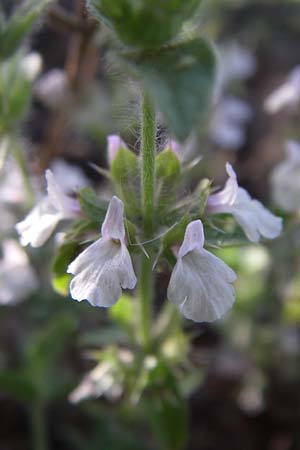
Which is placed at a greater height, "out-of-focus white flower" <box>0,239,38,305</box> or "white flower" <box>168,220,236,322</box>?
"white flower" <box>168,220,236,322</box>

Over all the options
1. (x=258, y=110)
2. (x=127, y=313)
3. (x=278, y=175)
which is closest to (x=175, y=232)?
(x=127, y=313)

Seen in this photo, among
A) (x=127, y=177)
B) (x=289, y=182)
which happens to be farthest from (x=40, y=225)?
(x=289, y=182)

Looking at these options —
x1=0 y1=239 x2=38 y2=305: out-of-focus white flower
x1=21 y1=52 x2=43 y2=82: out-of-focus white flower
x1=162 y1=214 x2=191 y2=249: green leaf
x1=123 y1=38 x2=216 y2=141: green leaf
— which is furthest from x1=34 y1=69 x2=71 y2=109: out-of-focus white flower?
x1=123 y1=38 x2=216 y2=141: green leaf

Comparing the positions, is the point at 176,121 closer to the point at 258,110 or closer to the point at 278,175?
the point at 278,175

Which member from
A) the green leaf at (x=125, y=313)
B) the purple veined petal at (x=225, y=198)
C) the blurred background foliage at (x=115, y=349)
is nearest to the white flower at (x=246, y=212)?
the purple veined petal at (x=225, y=198)

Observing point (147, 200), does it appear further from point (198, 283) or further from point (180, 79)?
point (180, 79)

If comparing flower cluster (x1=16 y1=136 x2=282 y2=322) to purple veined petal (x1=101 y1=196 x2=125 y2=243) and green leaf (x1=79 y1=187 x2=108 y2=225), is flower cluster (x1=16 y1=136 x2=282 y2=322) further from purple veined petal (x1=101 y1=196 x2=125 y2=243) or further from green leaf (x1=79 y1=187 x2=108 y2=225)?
green leaf (x1=79 y1=187 x2=108 y2=225)
